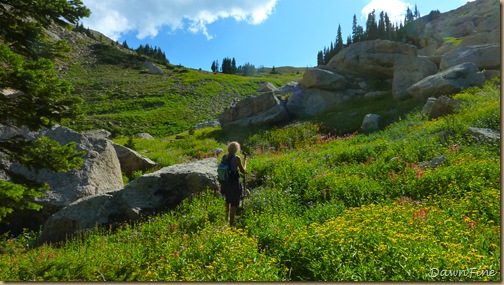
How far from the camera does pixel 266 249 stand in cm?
728

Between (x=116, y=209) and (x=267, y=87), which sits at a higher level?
(x=267, y=87)

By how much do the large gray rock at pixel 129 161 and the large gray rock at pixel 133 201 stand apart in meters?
6.00

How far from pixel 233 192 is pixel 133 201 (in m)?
4.28

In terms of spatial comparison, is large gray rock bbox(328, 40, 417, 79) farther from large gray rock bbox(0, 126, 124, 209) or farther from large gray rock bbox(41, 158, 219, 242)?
large gray rock bbox(0, 126, 124, 209)

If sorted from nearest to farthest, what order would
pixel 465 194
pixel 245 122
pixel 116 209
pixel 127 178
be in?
pixel 465 194 → pixel 116 209 → pixel 127 178 → pixel 245 122

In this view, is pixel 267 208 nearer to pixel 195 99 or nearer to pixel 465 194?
pixel 465 194

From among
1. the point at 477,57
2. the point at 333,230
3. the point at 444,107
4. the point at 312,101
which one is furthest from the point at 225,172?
the point at 477,57

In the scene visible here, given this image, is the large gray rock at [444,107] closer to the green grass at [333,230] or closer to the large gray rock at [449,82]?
the green grass at [333,230]

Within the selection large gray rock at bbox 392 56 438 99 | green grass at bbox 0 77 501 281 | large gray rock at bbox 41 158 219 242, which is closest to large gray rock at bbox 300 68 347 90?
large gray rock at bbox 392 56 438 99

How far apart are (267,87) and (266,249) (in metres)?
68.2

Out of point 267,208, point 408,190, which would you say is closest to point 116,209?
point 267,208

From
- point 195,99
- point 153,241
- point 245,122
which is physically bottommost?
point 153,241

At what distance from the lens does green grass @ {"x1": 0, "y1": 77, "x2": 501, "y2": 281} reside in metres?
5.60

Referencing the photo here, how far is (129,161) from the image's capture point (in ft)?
60.5
